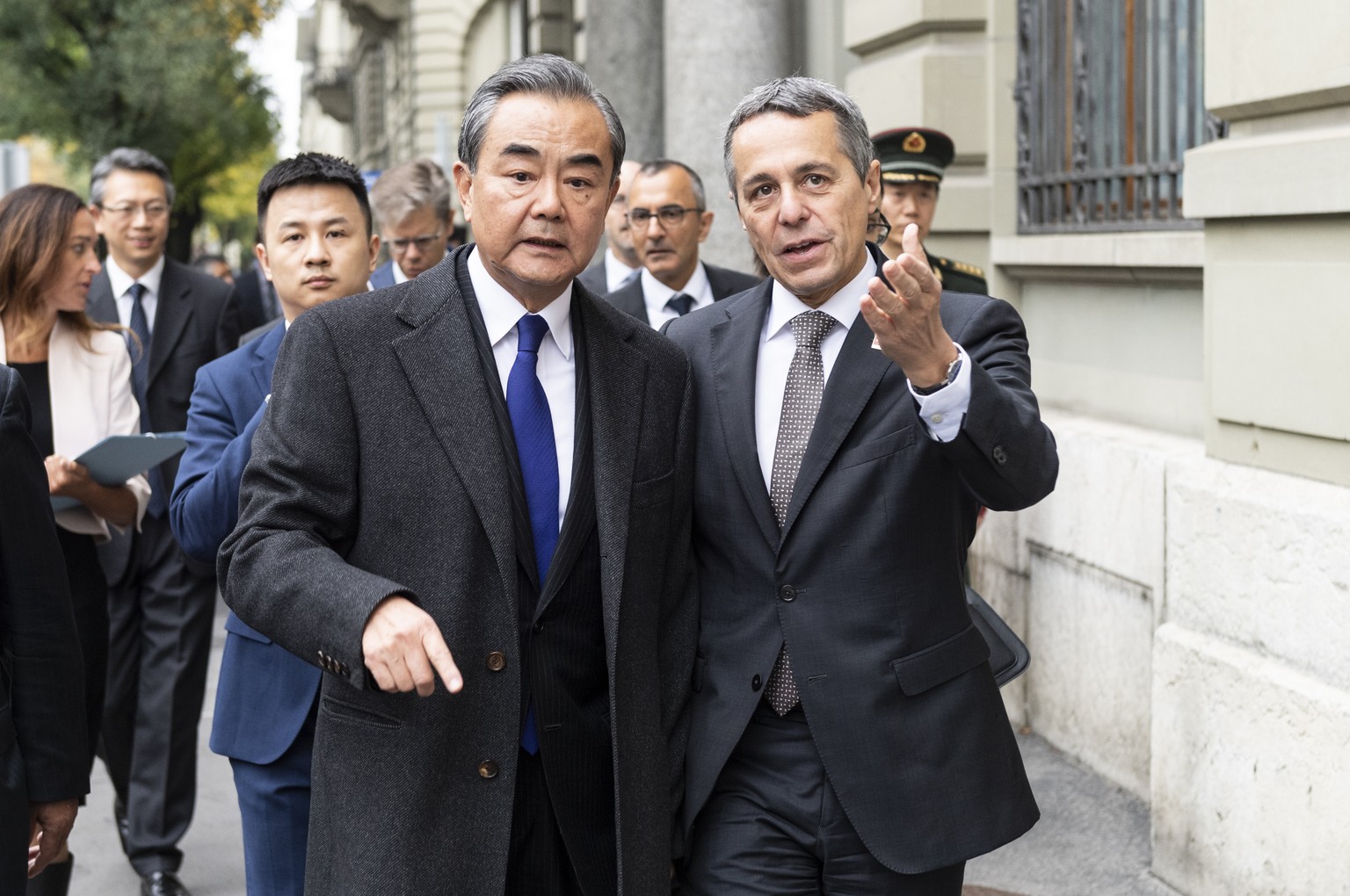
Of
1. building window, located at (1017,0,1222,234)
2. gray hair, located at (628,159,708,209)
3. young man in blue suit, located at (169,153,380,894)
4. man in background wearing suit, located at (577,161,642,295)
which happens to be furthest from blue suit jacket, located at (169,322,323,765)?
man in background wearing suit, located at (577,161,642,295)

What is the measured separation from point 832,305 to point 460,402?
751 mm

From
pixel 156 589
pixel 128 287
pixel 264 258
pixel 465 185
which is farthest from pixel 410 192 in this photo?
pixel 465 185

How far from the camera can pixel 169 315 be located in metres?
6.38

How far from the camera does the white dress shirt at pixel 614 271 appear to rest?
779 centimetres

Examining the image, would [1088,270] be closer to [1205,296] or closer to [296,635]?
[1205,296]

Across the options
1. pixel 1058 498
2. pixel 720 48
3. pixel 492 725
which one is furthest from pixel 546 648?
pixel 720 48

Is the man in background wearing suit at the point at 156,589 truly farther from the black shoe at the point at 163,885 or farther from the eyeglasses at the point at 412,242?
the eyeglasses at the point at 412,242

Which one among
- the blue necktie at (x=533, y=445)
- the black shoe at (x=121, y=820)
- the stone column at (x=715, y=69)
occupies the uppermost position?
the stone column at (x=715, y=69)

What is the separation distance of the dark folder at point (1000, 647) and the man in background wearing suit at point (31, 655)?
1724 mm

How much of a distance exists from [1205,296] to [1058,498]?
156cm

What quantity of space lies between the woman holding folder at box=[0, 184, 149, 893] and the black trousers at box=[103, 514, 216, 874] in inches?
27.7

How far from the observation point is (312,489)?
270 cm

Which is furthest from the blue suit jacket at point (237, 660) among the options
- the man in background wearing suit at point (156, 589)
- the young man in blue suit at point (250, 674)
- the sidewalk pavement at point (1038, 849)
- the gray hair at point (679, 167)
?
the gray hair at point (679, 167)

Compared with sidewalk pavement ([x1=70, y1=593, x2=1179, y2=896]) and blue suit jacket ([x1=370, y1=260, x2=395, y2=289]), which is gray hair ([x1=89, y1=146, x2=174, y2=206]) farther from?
sidewalk pavement ([x1=70, y1=593, x2=1179, y2=896])
